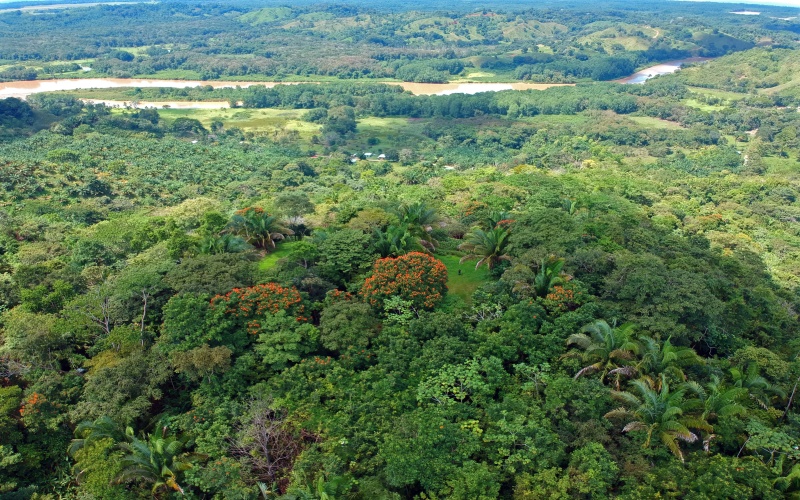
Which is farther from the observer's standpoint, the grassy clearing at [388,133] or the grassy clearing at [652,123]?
the grassy clearing at [652,123]

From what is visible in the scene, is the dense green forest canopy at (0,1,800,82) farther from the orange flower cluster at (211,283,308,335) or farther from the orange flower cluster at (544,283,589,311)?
the orange flower cluster at (211,283,308,335)

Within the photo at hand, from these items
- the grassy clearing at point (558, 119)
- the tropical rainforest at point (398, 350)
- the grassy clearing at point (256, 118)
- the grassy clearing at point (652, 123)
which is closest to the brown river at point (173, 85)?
the grassy clearing at point (558, 119)

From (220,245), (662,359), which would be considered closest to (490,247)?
(662,359)

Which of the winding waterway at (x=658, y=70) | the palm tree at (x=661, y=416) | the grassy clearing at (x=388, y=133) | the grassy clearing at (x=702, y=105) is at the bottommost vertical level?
the grassy clearing at (x=388, y=133)

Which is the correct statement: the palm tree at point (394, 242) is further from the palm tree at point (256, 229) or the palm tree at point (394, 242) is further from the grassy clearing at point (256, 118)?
the grassy clearing at point (256, 118)

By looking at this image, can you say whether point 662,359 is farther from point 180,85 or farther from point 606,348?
point 180,85

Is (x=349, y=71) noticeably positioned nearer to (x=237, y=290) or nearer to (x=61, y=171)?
(x=61, y=171)

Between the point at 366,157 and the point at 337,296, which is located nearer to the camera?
the point at 337,296
